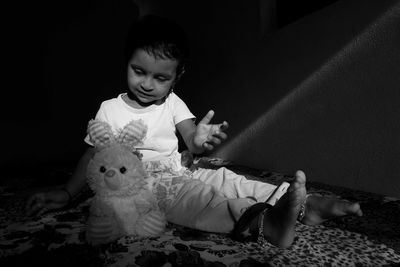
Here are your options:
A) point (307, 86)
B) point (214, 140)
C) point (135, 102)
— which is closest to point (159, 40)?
point (135, 102)

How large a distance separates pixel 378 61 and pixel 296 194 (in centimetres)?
79

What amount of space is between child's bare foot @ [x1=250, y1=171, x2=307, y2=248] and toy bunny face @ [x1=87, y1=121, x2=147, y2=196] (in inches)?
12.8

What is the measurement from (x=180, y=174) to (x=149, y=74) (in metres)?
0.37

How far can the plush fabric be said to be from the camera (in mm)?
696

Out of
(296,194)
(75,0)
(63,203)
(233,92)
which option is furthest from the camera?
(75,0)

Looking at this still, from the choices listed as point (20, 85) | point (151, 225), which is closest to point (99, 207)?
point (151, 225)

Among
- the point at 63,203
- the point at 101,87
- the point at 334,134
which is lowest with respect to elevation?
the point at 63,203

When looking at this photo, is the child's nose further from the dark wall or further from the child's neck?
the dark wall

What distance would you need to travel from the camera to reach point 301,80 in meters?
1.53

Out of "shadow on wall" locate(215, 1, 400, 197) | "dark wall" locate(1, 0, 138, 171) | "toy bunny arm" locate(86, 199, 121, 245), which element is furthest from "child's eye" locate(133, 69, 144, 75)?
"dark wall" locate(1, 0, 138, 171)

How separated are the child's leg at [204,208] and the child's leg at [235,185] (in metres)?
0.10

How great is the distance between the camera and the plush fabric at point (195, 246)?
2.28 ft

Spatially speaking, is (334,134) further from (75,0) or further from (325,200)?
(75,0)

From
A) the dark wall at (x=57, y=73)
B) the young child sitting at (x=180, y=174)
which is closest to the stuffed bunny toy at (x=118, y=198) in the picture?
the young child sitting at (x=180, y=174)
